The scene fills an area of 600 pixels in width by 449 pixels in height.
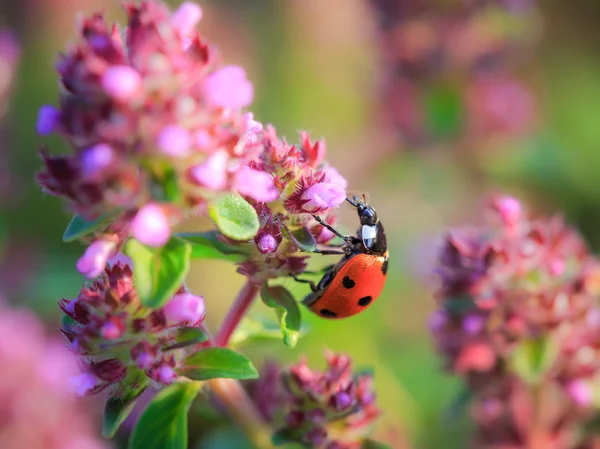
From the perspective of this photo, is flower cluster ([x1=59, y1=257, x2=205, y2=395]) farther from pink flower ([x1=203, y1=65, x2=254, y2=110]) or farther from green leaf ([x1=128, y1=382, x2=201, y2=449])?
pink flower ([x1=203, y1=65, x2=254, y2=110])

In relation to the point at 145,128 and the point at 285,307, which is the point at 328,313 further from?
the point at 145,128

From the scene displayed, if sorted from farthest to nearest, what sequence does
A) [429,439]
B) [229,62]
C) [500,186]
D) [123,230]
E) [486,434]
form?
1. [229,62]
2. [500,186]
3. [429,439]
4. [486,434]
5. [123,230]

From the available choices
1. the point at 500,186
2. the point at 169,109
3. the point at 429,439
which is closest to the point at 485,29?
the point at 500,186

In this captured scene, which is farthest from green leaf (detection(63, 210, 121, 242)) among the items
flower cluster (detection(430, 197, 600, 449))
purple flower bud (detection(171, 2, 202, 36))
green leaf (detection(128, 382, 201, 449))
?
flower cluster (detection(430, 197, 600, 449))

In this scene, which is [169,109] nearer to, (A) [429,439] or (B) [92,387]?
(B) [92,387]

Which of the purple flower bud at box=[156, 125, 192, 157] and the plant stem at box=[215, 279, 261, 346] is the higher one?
the plant stem at box=[215, 279, 261, 346]

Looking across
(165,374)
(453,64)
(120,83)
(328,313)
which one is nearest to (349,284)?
(328,313)
